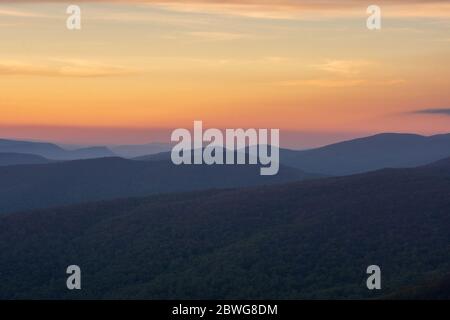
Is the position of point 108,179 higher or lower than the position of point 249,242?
higher

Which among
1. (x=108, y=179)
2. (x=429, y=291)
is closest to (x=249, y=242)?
(x=429, y=291)

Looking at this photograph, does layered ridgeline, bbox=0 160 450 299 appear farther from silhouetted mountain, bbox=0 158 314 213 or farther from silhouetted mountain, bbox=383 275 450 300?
silhouetted mountain, bbox=0 158 314 213

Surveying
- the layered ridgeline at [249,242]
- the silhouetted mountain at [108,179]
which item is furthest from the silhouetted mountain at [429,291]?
the silhouetted mountain at [108,179]

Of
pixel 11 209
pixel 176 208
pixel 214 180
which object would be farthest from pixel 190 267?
pixel 214 180

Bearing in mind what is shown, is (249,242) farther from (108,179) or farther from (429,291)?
(108,179)

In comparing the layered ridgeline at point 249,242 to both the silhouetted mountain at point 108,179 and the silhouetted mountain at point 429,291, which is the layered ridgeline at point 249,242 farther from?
the silhouetted mountain at point 108,179
